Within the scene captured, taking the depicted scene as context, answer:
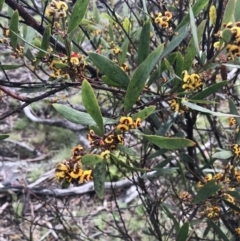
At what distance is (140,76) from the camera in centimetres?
54

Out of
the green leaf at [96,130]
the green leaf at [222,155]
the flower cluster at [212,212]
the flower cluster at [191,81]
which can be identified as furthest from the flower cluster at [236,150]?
the green leaf at [96,130]

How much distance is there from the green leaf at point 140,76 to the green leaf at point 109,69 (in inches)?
2.1

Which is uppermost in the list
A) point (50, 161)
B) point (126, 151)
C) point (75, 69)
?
point (50, 161)

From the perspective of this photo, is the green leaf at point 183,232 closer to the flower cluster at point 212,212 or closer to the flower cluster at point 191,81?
the flower cluster at point 212,212

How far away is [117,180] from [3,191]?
0.70 meters

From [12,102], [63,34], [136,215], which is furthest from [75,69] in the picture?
[12,102]

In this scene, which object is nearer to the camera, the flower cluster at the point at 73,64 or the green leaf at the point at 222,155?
the flower cluster at the point at 73,64

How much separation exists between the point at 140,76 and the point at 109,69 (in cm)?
6

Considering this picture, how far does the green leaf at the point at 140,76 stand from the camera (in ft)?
1.73

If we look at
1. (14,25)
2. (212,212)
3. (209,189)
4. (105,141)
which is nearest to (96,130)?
(105,141)

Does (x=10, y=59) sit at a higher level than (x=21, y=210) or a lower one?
higher

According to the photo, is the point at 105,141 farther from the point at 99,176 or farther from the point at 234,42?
the point at 234,42

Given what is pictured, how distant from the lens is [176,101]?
67 centimetres

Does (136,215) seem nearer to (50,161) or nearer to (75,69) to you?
(50,161)
